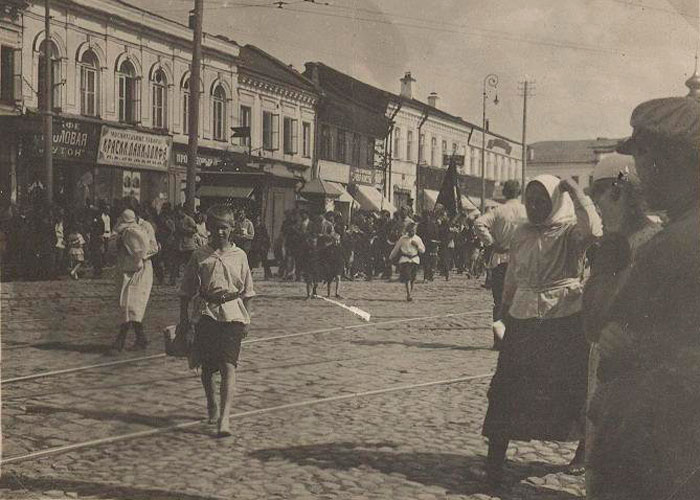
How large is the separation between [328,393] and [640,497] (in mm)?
4796

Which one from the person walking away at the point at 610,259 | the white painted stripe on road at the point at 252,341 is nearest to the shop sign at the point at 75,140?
the white painted stripe on road at the point at 252,341

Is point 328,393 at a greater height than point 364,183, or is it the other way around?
point 364,183

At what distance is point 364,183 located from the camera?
24.8 metres

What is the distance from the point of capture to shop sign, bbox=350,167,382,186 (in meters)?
23.7

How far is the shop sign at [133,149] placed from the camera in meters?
8.25

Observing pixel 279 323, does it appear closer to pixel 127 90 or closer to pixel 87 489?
pixel 127 90

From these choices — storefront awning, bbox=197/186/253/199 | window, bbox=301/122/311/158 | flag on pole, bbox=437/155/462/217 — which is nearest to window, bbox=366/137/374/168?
window, bbox=301/122/311/158

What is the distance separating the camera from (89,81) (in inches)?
350

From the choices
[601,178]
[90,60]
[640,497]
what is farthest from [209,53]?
[640,497]

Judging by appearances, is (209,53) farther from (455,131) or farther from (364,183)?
(364,183)

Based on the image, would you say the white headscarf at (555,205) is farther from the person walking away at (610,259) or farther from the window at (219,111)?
the window at (219,111)

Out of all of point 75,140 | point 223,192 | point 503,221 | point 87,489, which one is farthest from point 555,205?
point 223,192

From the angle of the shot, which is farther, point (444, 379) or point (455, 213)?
point (455, 213)

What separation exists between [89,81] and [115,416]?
14.7 ft
